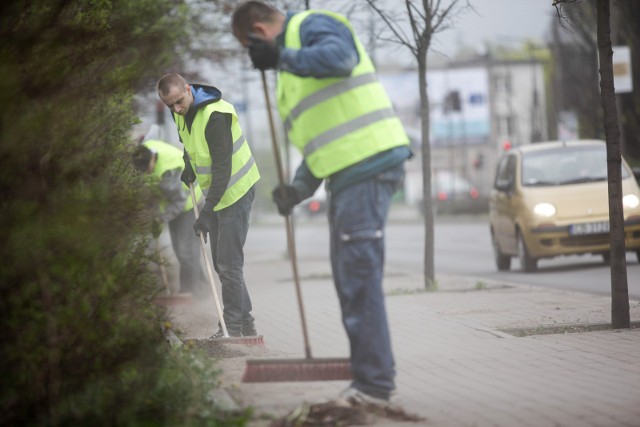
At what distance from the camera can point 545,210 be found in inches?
634

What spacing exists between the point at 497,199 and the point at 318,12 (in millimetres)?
11818

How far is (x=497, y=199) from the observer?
17.6 metres

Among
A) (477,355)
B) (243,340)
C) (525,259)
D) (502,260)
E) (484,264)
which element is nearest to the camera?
(477,355)

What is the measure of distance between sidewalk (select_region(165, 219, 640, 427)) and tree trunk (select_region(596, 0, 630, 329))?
15.6 inches

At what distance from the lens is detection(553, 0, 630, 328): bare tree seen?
898 cm

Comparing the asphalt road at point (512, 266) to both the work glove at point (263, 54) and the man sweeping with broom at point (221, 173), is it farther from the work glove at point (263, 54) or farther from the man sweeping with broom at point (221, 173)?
the work glove at point (263, 54)

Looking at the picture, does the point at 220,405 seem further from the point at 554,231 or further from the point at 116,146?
the point at 554,231

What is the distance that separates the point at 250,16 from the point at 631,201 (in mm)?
10716

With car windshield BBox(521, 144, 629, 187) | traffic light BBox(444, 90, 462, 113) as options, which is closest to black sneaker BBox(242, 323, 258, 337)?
car windshield BBox(521, 144, 629, 187)

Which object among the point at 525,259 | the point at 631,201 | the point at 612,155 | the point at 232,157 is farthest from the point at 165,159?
the point at 631,201

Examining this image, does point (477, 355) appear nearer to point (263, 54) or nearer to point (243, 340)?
point (243, 340)

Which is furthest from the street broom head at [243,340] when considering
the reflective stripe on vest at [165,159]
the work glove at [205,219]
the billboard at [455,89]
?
the billboard at [455,89]

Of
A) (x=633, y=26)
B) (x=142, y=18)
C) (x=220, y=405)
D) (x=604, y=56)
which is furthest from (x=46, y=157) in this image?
(x=633, y=26)

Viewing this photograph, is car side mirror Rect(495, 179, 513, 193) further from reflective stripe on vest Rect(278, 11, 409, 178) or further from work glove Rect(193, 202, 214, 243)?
reflective stripe on vest Rect(278, 11, 409, 178)
